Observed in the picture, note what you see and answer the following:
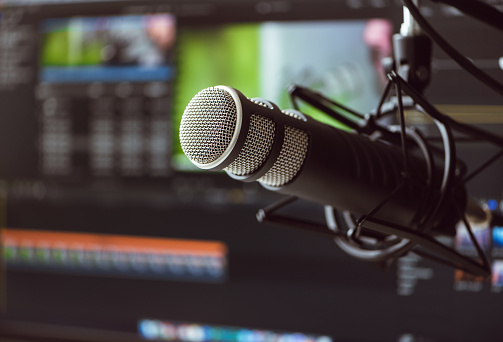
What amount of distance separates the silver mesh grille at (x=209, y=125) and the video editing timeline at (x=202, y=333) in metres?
0.89

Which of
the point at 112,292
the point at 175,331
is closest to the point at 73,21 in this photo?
the point at 112,292

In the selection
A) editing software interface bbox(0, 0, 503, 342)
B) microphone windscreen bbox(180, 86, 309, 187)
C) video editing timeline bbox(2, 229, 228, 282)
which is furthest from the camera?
video editing timeline bbox(2, 229, 228, 282)

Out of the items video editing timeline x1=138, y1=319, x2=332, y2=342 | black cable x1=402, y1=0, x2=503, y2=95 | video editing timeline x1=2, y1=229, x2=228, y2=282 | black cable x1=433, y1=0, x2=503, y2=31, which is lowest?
video editing timeline x1=138, y1=319, x2=332, y2=342

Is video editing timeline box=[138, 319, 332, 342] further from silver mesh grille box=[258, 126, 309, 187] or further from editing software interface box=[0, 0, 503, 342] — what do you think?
silver mesh grille box=[258, 126, 309, 187]

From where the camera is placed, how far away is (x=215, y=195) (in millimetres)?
1253

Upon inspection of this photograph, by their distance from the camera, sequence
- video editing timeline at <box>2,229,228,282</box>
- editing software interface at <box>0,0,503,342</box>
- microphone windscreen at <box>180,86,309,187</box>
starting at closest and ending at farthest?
microphone windscreen at <box>180,86,309,187</box> < editing software interface at <box>0,0,503,342</box> < video editing timeline at <box>2,229,228,282</box>

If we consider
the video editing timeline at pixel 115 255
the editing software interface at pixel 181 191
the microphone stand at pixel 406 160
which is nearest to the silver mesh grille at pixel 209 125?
the microphone stand at pixel 406 160

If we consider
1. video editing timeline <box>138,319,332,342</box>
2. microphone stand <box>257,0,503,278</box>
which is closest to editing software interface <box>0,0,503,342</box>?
video editing timeline <box>138,319,332,342</box>

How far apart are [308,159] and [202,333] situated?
0.92m

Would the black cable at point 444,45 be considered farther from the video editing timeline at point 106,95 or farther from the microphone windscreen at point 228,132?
the video editing timeline at point 106,95

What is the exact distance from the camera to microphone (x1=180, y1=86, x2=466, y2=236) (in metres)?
0.40

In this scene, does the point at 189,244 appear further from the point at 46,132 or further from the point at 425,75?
the point at 425,75

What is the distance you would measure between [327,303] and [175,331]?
1.13 feet

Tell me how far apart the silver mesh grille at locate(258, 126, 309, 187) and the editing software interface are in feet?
2.27
